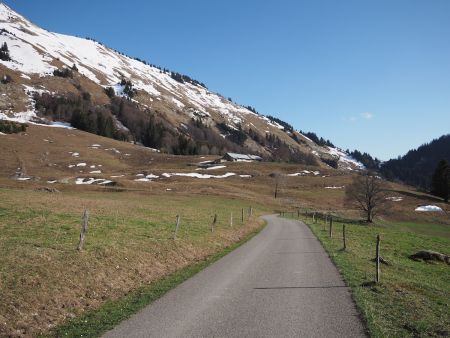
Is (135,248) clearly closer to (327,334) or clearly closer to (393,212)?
(327,334)

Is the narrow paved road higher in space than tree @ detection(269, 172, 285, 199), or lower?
lower

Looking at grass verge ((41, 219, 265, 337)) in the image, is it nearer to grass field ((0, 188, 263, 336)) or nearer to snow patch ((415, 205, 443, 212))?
grass field ((0, 188, 263, 336))

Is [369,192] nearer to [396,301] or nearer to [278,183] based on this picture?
[278,183]

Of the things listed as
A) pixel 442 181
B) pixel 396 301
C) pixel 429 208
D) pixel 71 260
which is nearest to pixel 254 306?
pixel 396 301

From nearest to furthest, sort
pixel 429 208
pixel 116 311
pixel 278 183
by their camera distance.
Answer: pixel 116 311 → pixel 429 208 → pixel 278 183

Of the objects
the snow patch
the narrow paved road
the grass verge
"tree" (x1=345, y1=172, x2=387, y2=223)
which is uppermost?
"tree" (x1=345, y1=172, x2=387, y2=223)

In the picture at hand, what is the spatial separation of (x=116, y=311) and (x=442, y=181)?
118 m

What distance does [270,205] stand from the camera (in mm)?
87750

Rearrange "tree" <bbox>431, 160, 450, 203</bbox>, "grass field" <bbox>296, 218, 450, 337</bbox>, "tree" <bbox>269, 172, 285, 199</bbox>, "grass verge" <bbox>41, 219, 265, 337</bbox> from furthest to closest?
"tree" <bbox>269, 172, 285, 199</bbox>, "tree" <bbox>431, 160, 450, 203</bbox>, "grass field" <bbox>296, 218, 450, 337</bbox>, "grass verge" <bbox>41, 219, 265, 337</bbox>

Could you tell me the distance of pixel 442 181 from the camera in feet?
361

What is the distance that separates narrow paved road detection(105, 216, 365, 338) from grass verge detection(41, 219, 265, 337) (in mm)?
361

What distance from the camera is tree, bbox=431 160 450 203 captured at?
107 metres

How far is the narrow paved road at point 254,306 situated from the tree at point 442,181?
103 m

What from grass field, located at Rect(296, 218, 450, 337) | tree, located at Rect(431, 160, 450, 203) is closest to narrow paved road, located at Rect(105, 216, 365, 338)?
grass field, located at Rect(296, 218, 450, 337)
